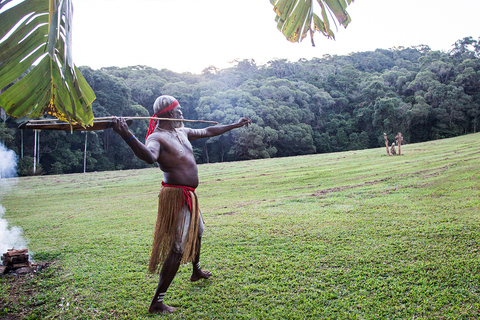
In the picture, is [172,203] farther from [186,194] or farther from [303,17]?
[303,17]

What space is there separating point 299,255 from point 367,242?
3.30 feet

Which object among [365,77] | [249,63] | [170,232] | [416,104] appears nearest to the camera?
[170,232]

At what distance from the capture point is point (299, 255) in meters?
4.24

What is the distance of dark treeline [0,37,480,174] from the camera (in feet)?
112

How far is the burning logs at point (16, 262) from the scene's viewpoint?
4082 mm

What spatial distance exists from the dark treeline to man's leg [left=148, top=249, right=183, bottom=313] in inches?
1106

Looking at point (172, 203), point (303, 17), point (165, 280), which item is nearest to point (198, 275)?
point (165, 280)

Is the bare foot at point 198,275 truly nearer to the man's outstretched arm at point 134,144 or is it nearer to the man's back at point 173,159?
the man's back at point 173,159

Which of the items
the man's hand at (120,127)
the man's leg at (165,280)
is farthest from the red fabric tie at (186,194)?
the man's hand at (120,127)

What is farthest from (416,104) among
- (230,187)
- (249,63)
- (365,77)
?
(230,187)

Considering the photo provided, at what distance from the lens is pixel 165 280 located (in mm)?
3145

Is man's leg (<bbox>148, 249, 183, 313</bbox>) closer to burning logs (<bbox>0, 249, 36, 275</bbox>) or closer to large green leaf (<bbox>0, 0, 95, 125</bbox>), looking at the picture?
large green leaf (<bbox>0, 0, 95, 125</bbox>)

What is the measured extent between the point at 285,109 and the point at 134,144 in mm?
39739

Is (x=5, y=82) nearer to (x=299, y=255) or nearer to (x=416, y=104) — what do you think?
(x=299, y=255)
